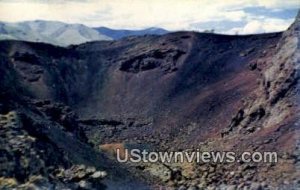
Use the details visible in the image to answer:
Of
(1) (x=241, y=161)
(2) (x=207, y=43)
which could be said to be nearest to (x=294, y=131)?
(1) (x=241, y=161)

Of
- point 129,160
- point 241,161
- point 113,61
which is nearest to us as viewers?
point 241,161

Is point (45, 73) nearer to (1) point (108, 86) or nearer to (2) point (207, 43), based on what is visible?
(1) point (108, 86)

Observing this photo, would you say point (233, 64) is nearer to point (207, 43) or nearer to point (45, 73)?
point (207, 43)

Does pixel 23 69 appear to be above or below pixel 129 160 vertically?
above

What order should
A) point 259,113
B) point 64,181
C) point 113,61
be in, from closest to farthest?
1. point 64,181
2. point 259,113
3. point 113,61

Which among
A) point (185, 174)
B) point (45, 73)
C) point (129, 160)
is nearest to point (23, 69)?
point (45, 73)

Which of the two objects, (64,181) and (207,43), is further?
(207,43)
